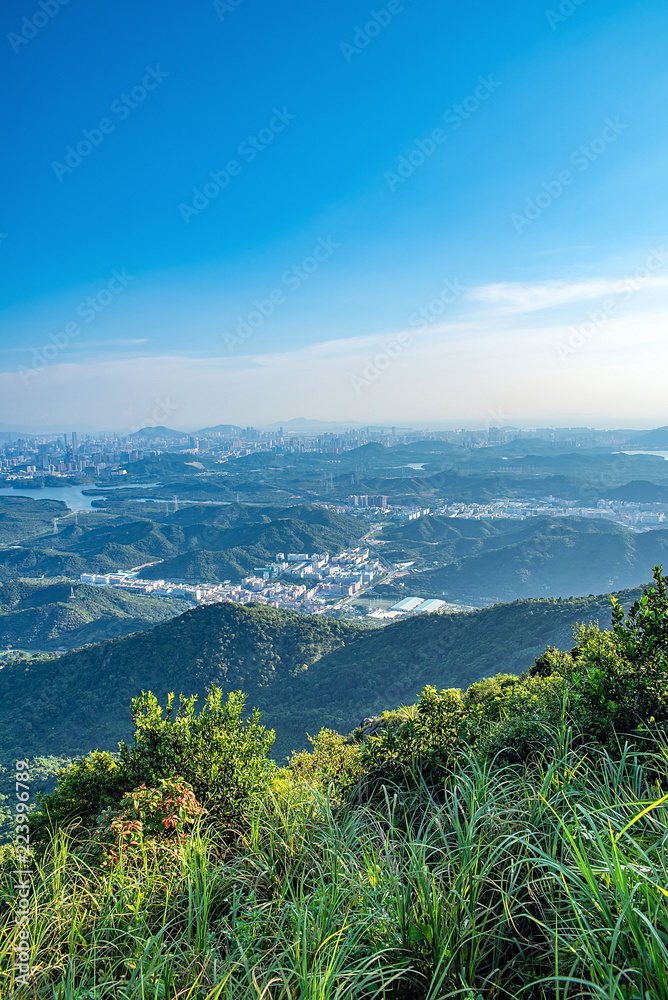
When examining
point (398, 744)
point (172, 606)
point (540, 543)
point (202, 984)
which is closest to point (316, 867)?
point (202, 984)

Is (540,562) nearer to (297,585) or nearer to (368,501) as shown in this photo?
(297,585)

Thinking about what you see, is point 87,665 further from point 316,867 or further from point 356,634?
point 316,867

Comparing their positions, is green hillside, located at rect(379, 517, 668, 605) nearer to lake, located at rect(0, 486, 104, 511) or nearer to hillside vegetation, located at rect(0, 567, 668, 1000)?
hillside vegetation, located at rect(0, 567, 668, 1000)

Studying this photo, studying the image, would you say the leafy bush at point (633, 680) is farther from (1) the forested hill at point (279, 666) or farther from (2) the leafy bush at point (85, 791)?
(1) the forested hill at point (279, 666)

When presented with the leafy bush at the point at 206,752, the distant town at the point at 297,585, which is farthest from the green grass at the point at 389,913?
the distant town at the point at 297,585

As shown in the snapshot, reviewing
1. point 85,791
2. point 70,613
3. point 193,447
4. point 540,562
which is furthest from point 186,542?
point 193,447

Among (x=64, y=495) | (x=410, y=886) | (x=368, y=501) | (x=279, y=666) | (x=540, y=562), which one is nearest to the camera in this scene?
(x=410, y=886)
